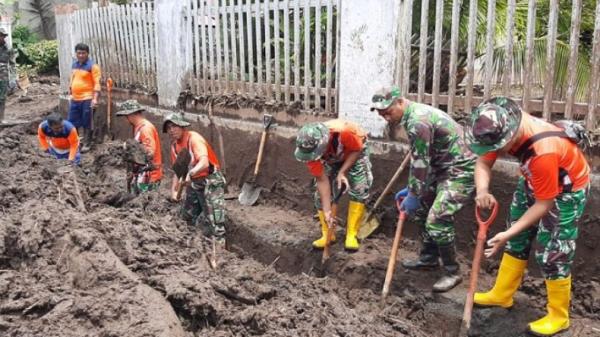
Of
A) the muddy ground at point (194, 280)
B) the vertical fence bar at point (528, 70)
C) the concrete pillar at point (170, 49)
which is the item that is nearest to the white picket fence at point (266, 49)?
the concrete pillar at point (170, 49)

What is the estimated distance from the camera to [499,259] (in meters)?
4.81

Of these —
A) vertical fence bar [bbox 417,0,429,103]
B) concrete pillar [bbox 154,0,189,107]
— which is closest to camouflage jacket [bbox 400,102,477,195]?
vertical fence bar [bbox 417,0,429,103]

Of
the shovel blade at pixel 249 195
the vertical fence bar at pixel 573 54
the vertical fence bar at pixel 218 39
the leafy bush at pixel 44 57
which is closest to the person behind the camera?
the vertical fence bar at pixel 573 54

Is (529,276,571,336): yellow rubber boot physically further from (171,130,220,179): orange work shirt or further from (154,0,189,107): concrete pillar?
(154,0,189,107): concrete pillar

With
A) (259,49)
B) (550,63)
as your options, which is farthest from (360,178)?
→ (259,49)

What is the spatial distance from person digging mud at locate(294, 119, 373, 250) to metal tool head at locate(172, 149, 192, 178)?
149cm

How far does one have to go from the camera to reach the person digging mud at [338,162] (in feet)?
16.3

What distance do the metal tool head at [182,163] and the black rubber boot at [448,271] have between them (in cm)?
283

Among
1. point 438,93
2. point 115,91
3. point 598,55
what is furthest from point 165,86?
point 598,55

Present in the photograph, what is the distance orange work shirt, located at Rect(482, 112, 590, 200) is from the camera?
3455mm

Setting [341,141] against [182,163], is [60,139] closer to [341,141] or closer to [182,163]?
[182,163]

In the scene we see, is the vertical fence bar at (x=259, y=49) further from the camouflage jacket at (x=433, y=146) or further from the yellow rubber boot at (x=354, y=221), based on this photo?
the camouflage jacket at (x=433, y=146)

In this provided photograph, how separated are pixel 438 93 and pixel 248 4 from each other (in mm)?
3095

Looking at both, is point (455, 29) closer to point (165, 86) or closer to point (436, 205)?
point (436, 205)
